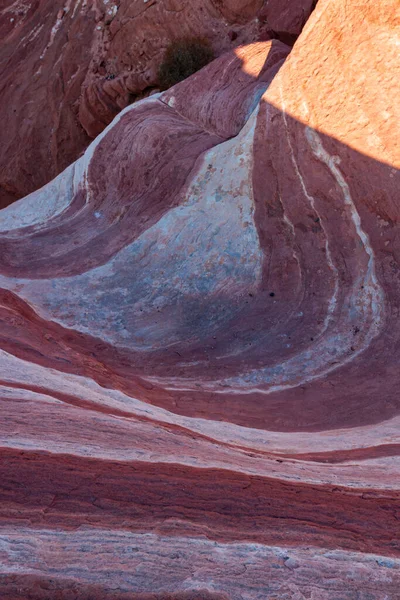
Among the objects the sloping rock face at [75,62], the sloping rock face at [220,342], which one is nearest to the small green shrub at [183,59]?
the sloping rock face at [75,62]

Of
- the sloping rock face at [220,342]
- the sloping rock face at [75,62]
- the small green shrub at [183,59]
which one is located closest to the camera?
the sloping rock face at [220,342]

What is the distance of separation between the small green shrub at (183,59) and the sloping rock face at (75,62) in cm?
27

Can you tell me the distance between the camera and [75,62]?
1570 cm

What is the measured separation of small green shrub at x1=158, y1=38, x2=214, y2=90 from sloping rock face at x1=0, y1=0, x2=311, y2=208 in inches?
10.5

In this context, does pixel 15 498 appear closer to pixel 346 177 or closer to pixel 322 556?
pixel 322 556

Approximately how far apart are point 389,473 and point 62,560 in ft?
6.41

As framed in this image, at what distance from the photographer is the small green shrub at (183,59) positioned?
1317 cm

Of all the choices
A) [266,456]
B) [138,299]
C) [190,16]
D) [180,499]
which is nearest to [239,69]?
[138,299]

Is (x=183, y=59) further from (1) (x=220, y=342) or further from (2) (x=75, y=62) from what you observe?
(1) (x=220, y=342)

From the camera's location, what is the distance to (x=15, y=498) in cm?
254

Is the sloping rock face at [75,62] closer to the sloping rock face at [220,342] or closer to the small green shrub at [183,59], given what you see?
the small green shrub at [183,59]

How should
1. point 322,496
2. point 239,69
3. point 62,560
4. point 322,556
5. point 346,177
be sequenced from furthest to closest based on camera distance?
point 239,69 → point 346,177 → point 322,496 → point 322,556 → point 62,560

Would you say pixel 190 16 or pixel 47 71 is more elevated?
pixel 47 71

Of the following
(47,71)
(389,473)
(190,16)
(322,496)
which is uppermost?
(47,71)
